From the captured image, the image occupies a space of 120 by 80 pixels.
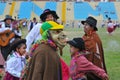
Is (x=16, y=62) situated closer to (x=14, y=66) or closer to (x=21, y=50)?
(x=14, y=66)

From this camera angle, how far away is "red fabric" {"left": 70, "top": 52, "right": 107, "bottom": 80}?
5.91 meters

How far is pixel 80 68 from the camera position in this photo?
5910mm

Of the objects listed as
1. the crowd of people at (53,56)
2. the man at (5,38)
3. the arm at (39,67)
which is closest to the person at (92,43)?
the crowd of people at (53,56)

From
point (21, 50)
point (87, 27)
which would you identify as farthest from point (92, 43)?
point (21, 50)

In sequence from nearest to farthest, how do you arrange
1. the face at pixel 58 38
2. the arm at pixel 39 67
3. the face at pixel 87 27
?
the arm at pixel 39 67, the face at pixel 58 38, the face at pixel 87 27

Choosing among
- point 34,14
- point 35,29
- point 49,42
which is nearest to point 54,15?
point 35,29

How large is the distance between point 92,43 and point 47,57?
2860 millimetres

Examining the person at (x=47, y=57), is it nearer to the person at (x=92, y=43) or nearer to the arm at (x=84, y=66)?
the arm at (x=84, y=66)

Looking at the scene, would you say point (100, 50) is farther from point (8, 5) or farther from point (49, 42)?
point (8, 5)

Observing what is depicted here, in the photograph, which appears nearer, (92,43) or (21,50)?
(21,50)

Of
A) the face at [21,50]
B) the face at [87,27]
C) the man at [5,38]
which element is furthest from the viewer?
the man at [5,38]

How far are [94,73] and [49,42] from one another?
1534mm

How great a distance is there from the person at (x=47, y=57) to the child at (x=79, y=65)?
1108 millimetres

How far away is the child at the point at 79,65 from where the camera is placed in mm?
5914
